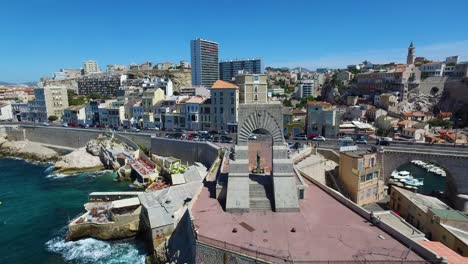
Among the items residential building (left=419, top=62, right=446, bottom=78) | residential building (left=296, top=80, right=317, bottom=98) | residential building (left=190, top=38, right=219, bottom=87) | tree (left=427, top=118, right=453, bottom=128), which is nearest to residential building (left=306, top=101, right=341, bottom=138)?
tree (left=427, top=118, right=453, bottom=128)

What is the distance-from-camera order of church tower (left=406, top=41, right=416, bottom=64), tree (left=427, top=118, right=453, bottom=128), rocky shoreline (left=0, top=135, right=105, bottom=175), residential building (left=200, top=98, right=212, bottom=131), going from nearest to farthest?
rocky shoreline (left=0, top=135, right=105, bottom=175)
tree (left=427, top=118, right=453, bottom=128)
residential building (left=200, top=98, right=212, bottom=131)
church tower (left=406, top=41, right=416, bottom=64)

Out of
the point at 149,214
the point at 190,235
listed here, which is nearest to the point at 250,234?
the point at 190,235

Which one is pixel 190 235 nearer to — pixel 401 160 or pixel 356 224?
pixel 356 224

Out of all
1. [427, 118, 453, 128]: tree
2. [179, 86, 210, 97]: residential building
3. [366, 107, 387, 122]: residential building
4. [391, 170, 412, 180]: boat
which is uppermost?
[179, 86, 210, 97]: residential building

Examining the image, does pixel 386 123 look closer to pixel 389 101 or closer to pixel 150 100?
pixel 389 101

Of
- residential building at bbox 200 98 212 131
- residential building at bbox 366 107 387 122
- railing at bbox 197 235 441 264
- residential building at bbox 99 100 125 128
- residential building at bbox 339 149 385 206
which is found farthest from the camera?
residential building at bbox 99 100 125 128

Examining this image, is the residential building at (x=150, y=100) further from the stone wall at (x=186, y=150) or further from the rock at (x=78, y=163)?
the rock at (x=78, y=163)

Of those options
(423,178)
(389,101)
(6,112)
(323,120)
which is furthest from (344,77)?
(6,112)

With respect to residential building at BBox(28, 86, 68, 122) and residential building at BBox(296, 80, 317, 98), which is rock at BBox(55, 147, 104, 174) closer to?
residential building at BBox(28, 86, 68, 122)
